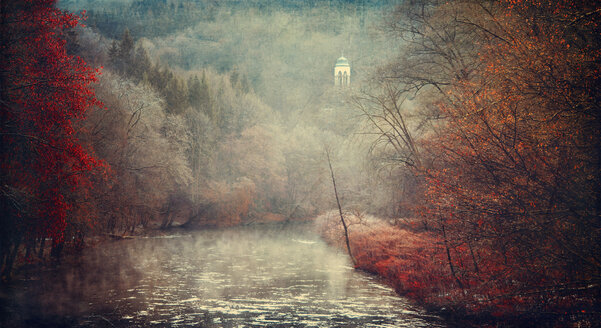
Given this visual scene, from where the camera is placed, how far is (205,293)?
61.0 ft

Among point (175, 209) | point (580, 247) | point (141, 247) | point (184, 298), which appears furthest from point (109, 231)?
point (580, 247)

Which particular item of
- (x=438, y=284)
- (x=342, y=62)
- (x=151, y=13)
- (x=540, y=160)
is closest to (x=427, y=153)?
(x=438, y=284)

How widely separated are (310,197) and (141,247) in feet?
75.5

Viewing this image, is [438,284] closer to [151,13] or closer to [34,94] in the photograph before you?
[34,94]

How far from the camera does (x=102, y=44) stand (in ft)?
208

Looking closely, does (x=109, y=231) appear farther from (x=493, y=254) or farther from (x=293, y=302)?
(x=493, y=254)

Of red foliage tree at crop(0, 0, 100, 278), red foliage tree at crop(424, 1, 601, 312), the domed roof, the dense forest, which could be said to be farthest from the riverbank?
the domed roof

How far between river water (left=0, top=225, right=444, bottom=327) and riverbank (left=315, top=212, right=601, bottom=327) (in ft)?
2.46

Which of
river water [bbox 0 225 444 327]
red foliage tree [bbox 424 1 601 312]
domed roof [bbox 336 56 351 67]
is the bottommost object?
river water [bbox 0 225 444 327]

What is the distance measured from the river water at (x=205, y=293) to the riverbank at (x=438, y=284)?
0.75m

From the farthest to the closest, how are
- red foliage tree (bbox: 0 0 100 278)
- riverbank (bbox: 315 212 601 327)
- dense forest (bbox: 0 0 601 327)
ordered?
red foliage tree (bbox: 0 0 100 278)
riverbank (bbox: 315 212 601 327)
dense forest (bbox: 0 0 601 327)

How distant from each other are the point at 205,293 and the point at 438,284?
882 cm

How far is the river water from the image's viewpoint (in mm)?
14766

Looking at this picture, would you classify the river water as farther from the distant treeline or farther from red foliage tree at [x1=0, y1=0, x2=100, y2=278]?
the distant treeline
